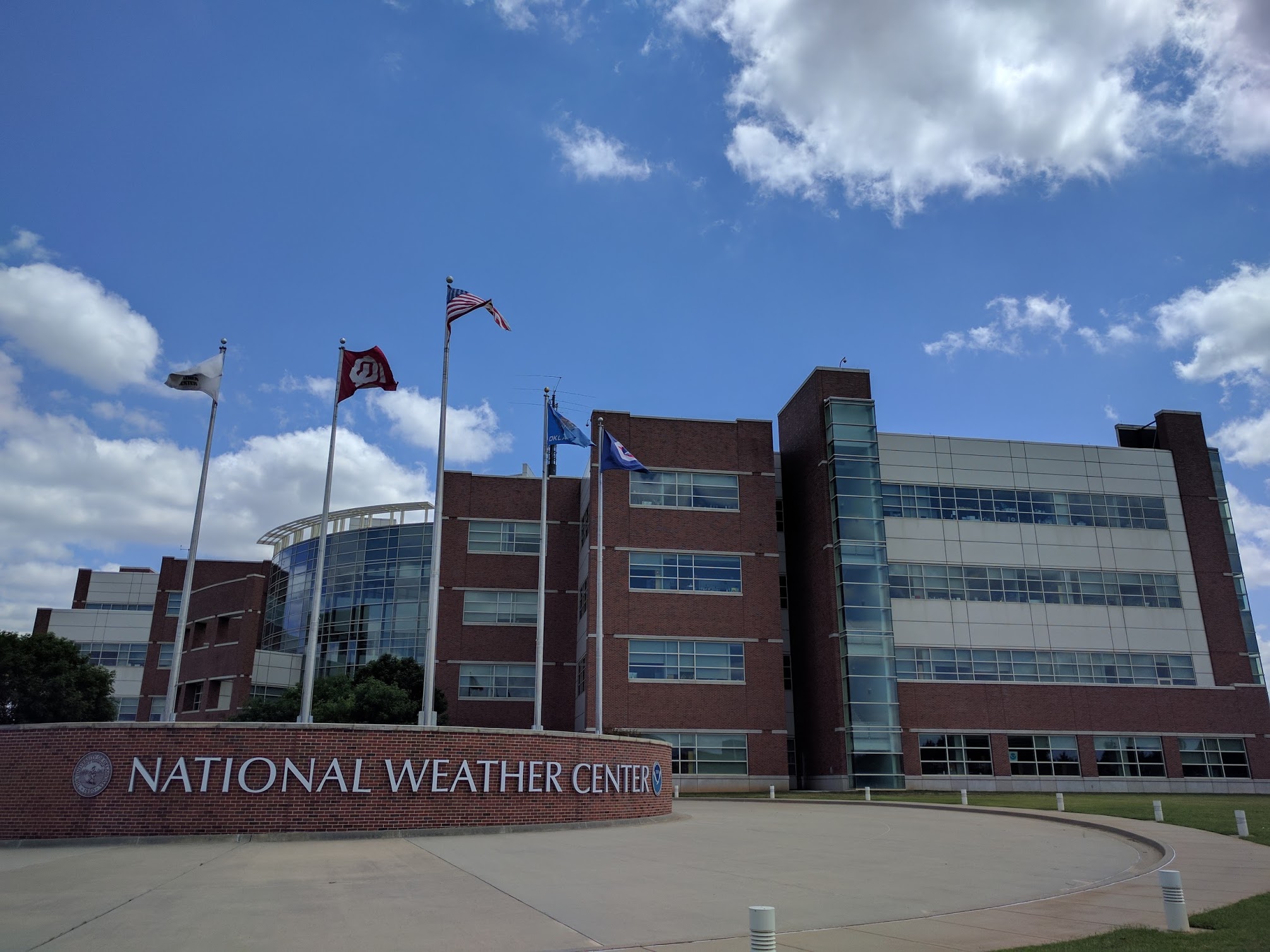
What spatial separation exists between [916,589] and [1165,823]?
26.6 m

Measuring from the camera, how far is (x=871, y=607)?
A: 158 feet

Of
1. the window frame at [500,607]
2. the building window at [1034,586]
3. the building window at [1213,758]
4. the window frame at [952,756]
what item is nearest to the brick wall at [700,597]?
the window frame at [952,756]

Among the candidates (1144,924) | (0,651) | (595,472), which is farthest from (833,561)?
(0,651)

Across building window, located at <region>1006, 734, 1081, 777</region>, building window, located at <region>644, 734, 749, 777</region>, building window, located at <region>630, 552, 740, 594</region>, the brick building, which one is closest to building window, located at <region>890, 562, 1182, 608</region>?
the brick building

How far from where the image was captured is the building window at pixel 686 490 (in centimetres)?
5050

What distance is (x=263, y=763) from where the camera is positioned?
18.7 m

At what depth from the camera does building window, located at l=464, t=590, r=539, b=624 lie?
55.0 meters

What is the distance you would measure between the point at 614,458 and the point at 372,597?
34.5m

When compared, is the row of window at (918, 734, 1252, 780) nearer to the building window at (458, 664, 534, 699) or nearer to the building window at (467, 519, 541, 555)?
the building window at (458, 664, 534, 699)

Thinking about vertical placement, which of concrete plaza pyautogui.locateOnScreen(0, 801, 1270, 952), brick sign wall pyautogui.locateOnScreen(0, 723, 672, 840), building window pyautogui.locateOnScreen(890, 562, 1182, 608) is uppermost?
building window pyautogui.locateOnScreen(890, 562, 1182, 608)

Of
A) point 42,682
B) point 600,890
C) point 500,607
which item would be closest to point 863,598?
point 500,607

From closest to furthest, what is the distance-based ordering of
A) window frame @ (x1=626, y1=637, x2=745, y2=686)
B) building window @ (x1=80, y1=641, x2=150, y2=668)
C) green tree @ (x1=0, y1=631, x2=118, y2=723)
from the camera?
window frame @ (x1=626, y1=637, x2=745, y2=686) → green tree @ (x1=0, y1=631, x2=118, y2=723) → building window @ (x1=80, y1=641, x2=150, y2=668)

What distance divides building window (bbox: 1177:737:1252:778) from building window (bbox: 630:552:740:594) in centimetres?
2564

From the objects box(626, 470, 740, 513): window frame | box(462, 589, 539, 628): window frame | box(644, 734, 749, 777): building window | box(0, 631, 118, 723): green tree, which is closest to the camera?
box(644, 734, 749, 777): building window
